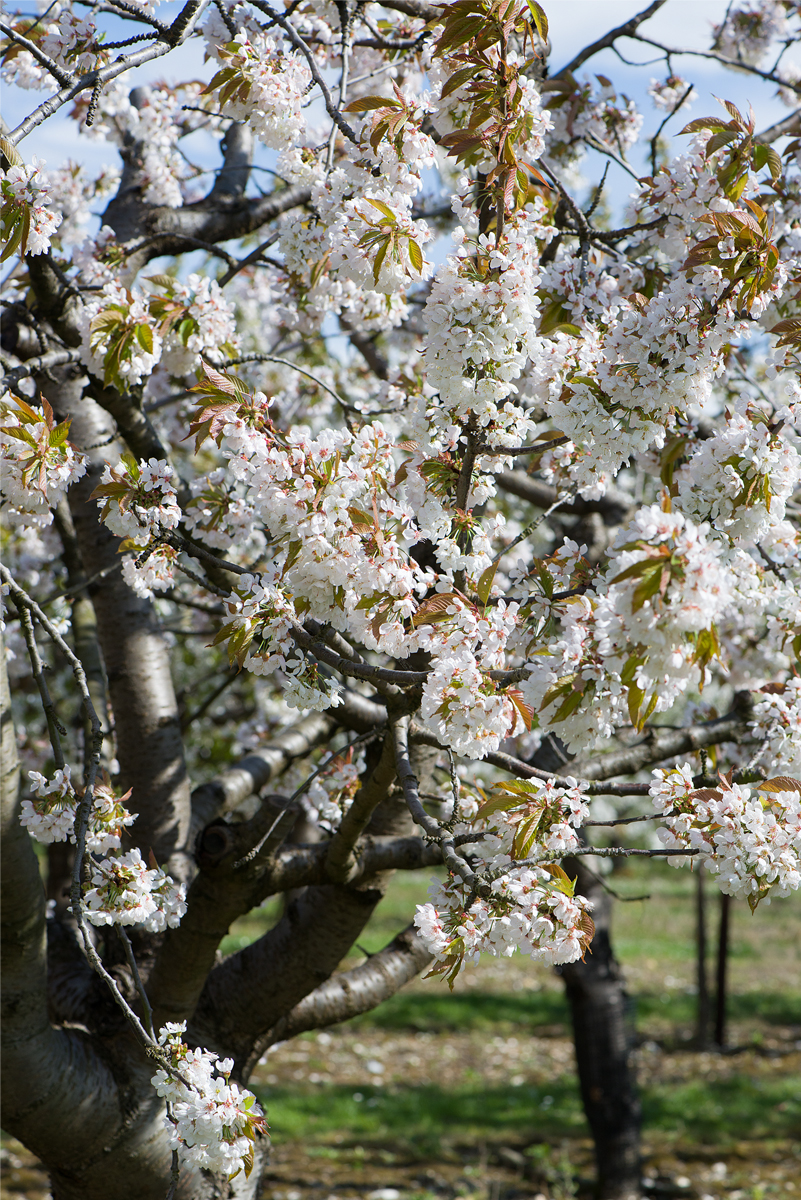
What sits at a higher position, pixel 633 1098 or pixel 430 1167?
pixel 633 1098

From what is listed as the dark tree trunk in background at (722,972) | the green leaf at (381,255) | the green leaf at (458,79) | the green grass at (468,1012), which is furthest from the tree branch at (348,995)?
the green grass at (468,1012)

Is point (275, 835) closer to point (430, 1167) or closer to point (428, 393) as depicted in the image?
point (428, 393)

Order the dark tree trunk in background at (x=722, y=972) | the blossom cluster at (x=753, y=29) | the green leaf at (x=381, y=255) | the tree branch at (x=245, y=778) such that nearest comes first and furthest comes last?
the green leaf at (x=381, y=255) < the tree branch at (x=245, y=778) < the blossom cluster at (x=753, y=29) < the dark tree trunk in background at (x=722, y=972)

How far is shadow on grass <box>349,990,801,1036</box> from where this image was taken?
8852 mm

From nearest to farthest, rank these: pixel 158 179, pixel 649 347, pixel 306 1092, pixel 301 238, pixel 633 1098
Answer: pixel 649 347 < pixel 301 238 < pixel 158 179 < pixel 633 1098 < pixel 306 1092

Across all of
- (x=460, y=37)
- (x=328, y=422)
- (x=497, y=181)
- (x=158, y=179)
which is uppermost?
(x=328, y=422)

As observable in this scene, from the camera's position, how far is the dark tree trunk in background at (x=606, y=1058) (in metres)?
5.09

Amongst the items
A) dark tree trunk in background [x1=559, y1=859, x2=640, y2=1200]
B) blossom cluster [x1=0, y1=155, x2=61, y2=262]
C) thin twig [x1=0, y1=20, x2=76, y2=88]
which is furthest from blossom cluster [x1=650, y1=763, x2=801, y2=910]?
dark tree trunk in background [x1=559, y1=859, x2=640, y2=1200]

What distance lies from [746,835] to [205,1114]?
1164 millimetres

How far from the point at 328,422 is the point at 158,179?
4077 millimetres

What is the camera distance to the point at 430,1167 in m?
5.48

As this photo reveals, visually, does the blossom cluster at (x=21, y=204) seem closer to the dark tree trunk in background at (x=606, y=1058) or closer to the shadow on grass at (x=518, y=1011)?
the dark tree trunk in background at (x=606, y=1058)

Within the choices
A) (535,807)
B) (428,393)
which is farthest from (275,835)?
(428,393)

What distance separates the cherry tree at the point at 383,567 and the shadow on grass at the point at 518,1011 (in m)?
6.69
